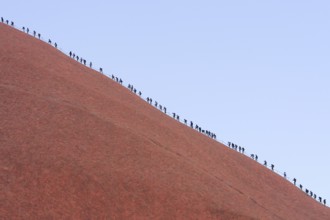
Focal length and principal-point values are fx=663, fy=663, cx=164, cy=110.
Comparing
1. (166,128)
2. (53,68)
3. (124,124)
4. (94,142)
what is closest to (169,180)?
(94,142)

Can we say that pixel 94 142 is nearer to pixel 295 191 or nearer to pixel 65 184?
pixel 65 184

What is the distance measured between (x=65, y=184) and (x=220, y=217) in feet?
37.7

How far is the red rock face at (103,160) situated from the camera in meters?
44.8

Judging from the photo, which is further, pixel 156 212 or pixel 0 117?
pixel 0 117

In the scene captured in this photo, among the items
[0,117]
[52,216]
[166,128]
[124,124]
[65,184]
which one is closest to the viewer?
[52,216]

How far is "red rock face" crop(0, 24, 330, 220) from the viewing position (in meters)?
44.8

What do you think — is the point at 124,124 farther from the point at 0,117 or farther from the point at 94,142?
the point at 0,117

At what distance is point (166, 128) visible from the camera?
67.1 meters

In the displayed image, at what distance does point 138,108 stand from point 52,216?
98.6 feet

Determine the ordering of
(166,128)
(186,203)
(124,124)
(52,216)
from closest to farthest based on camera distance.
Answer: (52,216), (186,203), (124,124), (166,128)

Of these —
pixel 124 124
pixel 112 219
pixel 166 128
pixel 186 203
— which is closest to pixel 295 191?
pixel 166 128

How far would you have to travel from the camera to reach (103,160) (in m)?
50.8

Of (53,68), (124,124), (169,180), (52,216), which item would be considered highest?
(53,68)

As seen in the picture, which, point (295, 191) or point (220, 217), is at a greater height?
point (295, 191)
